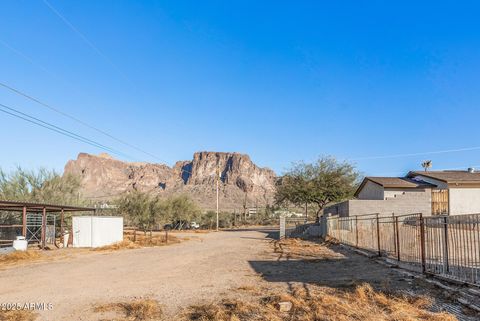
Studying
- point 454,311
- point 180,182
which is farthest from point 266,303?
point 180,182

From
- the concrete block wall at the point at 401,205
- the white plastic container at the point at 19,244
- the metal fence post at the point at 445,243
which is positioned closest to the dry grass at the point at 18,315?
the metal fence post at the point at 445,243

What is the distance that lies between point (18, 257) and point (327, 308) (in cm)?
1907

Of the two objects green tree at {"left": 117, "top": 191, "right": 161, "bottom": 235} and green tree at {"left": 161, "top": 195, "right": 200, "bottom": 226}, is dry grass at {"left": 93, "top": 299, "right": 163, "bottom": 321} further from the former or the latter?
green tree at {"left": 161, "top": 195, "right": 200, "bottom": 226}

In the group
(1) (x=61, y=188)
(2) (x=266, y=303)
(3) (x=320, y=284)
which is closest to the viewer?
(2) (x=266, y=303)

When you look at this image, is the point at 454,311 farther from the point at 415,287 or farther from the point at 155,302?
the point at 155,302

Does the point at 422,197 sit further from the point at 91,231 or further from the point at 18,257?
the point at 18,257

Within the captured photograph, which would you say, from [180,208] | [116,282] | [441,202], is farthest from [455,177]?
[180,208]

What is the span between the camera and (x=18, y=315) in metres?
8.49

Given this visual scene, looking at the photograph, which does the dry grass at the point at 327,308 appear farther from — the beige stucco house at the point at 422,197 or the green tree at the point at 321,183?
the green tree at the point at 321,183

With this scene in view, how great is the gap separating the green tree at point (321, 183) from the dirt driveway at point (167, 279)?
24.0 m

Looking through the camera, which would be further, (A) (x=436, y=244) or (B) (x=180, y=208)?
(B) (x=180, y=208)

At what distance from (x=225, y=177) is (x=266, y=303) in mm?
179138

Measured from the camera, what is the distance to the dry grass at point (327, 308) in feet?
24.9

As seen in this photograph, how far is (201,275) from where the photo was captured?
14.1 meters
